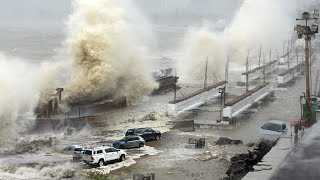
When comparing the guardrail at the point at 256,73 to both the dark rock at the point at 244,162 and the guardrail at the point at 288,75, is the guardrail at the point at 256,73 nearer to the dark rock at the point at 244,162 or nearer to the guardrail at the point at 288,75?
the guardrail at the point at 288,75

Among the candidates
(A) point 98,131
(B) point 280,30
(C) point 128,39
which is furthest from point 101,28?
(B) point 280,30

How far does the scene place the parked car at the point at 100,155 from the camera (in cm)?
1617

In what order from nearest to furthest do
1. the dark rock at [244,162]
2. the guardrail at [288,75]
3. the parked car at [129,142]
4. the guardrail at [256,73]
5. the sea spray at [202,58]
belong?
Result: the dark rock at [244,162], the parked car at [129,142], the guardrail at [288,75], the guardrail at [256,73], the sea spray at [202,58]

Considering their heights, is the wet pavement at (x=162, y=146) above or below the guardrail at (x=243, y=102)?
below

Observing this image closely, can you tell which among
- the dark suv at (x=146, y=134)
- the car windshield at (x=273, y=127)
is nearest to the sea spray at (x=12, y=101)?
the dark suv at (x=146, y=134)

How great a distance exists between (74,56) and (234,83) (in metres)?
15.0

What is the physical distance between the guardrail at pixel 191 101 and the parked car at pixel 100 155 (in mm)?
10172

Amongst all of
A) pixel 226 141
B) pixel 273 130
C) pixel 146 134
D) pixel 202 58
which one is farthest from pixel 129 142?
pixel 202 58

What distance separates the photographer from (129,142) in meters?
19.1

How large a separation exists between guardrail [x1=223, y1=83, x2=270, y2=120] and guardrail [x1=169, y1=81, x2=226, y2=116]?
2710mm

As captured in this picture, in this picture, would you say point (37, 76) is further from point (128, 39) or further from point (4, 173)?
point (4, 173)

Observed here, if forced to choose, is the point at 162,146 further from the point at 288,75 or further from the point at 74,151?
the point at 288,75

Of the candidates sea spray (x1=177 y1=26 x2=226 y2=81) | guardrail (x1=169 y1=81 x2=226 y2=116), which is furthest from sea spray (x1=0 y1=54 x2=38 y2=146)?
sea spray (x1=177 y1=26 x2=226 y2=81)

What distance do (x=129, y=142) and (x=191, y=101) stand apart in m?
10.4
